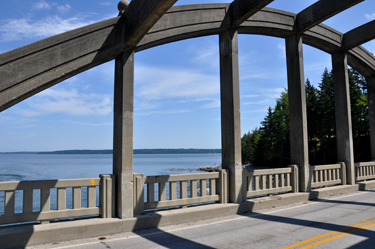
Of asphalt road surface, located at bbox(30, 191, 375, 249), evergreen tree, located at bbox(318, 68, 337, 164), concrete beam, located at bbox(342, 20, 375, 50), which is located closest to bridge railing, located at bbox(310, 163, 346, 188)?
asphalt road surface, located at bbox(30, 191, 375, 249)

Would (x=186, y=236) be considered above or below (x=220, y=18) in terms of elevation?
below

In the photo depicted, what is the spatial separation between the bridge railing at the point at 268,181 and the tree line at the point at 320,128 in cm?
2851

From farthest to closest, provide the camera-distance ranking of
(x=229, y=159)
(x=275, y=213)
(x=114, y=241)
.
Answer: (x=229, y=159)
(x=275, y=213)
(x=114, y=241)

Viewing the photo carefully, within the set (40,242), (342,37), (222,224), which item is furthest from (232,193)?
(342,37)

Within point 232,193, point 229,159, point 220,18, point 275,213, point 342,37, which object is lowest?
point 275,213

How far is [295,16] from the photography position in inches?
451

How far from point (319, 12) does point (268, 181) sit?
668 centimetres

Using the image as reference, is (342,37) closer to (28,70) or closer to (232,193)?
(232,193)

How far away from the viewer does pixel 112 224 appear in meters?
6.46

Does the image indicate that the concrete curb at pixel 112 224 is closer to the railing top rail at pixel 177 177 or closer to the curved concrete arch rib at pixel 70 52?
the railing top rail at pixel 177 177

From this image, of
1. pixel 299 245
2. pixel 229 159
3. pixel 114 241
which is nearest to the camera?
pixel 299 245

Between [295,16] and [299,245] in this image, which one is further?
[295,16]

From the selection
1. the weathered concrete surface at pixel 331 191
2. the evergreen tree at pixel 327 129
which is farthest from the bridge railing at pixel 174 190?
the evergreen tree at pixel 327 129

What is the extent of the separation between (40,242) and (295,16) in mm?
11582
